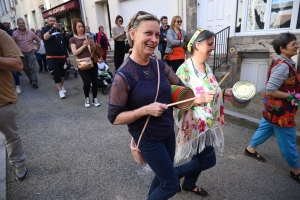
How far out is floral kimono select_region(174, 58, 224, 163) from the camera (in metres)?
1.94

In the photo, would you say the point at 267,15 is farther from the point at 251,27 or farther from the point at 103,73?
the point at 103,73

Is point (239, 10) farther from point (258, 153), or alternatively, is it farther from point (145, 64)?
point (145, 64)

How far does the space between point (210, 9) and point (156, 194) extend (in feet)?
22.2

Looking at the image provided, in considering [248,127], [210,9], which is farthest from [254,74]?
[248,127]

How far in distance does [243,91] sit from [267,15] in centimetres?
511

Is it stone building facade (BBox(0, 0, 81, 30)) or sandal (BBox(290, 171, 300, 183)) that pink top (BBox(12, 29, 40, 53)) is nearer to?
sandal (BBox(290, 171, 300, 183))

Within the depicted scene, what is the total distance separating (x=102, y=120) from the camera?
4438 millimetres

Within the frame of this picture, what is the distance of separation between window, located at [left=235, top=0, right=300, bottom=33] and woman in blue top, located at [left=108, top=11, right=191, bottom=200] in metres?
5.40

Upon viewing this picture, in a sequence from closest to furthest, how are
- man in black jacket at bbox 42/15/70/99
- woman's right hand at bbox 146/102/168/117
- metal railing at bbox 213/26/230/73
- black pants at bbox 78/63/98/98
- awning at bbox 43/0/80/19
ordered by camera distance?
woman's right hand at bbox 146/102/168/117, black pants at bbox 78/63/98/98, man in black jacket at bbox 42/15/70/99, metal railing at bbox 213/26/230/73, awning at bbox 43/0/80/19

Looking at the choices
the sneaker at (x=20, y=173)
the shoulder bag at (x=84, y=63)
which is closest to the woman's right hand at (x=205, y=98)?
the sneaker at (x=20, y=173)

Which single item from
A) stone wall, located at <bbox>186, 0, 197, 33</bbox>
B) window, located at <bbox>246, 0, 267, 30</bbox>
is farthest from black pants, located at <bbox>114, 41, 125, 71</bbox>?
window, located at <bbox>246, 0, 267, 30</bbox>

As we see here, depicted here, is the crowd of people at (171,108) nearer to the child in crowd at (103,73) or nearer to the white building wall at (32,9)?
the child in crowd at (103,73)

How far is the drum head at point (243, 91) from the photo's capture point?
1.84 meters

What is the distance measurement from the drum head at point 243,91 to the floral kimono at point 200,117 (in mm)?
147
